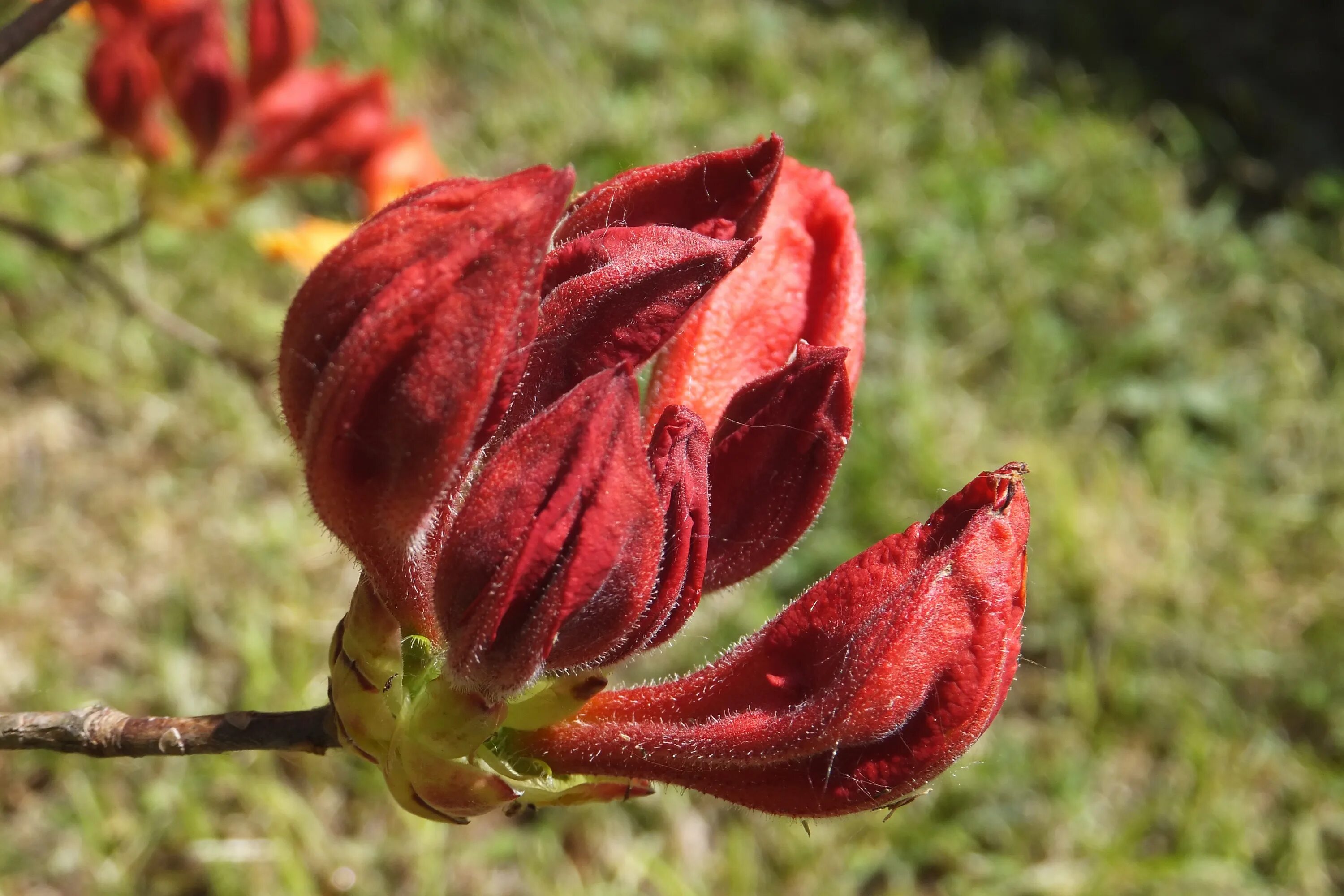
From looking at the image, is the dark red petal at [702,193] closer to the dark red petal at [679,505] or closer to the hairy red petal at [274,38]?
the dark red petal at [679,505]

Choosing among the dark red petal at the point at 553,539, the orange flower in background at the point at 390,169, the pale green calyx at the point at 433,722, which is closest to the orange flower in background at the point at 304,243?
the orange flower in background at the point at 390,169

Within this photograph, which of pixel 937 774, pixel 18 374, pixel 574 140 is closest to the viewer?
pixel 937 774

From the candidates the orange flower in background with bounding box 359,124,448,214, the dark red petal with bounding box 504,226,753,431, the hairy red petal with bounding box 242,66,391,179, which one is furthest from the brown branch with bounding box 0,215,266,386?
the dark red petal with bounding box 504,226,753,431

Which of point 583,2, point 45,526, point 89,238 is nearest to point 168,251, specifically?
point 89,238

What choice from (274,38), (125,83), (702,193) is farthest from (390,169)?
(702,193)

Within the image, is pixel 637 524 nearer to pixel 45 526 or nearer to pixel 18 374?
pixel 45 526
